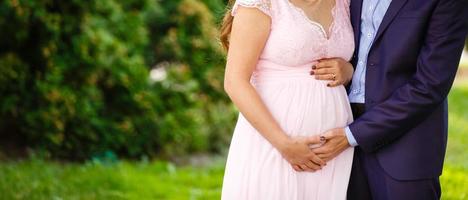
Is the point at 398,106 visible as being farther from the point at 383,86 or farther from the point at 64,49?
the point at 64,49

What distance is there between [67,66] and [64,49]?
14 centimetres

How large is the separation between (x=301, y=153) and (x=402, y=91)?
17.4 inches

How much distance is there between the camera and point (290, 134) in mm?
3246

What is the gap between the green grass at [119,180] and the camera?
18.8 ft

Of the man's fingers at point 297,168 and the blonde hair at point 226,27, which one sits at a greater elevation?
the blonde hair at point 226,27

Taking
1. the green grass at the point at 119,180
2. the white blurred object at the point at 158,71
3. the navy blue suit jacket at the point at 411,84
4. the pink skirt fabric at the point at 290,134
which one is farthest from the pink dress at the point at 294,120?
the white blurred object at the point at 158,71

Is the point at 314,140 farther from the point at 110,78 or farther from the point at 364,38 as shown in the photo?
the point at 110,78

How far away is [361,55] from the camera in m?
3.31

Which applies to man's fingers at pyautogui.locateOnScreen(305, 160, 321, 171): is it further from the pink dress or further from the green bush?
the green bush

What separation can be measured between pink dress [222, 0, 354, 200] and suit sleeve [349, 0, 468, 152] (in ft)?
0.49

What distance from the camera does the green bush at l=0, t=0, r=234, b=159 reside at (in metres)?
6.87

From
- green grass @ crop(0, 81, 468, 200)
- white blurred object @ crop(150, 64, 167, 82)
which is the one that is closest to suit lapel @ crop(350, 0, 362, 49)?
green grass @ crop(0, 81, 468, 200)

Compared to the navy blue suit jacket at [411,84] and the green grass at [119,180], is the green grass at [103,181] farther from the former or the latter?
the navy blue suit jacket at [411,84]

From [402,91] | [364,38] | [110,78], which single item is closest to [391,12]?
[364,38]
